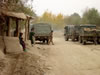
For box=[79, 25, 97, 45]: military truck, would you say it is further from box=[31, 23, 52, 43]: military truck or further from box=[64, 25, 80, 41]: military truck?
box=[64, 25, 80, 41]: military truck

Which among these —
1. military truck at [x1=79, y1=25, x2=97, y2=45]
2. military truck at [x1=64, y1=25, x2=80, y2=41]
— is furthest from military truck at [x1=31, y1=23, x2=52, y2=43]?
military truck at [x1=64, y1=25, x2=80, y2=41]

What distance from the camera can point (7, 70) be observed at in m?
10.4

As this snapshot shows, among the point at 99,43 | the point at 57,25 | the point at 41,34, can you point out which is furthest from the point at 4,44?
the point at 57,25

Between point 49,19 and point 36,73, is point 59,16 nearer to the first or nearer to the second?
point 49,19

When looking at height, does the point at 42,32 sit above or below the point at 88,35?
above

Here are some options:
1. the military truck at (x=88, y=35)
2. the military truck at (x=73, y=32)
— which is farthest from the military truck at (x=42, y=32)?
the military truck at (x=73, y=32)

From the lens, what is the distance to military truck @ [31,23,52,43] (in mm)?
28439

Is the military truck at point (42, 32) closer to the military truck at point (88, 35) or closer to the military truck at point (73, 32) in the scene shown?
the military truck at point (88, 35)

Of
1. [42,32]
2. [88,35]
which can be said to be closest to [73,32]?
[42,32]

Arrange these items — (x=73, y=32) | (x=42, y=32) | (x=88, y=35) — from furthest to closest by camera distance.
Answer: (x=73, y=32) → (x=42, y=32) → (x=88, y=35)

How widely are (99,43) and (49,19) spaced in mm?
81645

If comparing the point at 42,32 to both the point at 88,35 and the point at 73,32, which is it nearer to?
the point at 88,35

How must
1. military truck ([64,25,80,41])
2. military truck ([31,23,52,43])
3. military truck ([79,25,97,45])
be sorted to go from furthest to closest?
military truck ([64,25,80,41]), military truck ([31,23,52,43]), military truck ([79,25,97,45])

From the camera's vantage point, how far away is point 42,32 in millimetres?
28812
